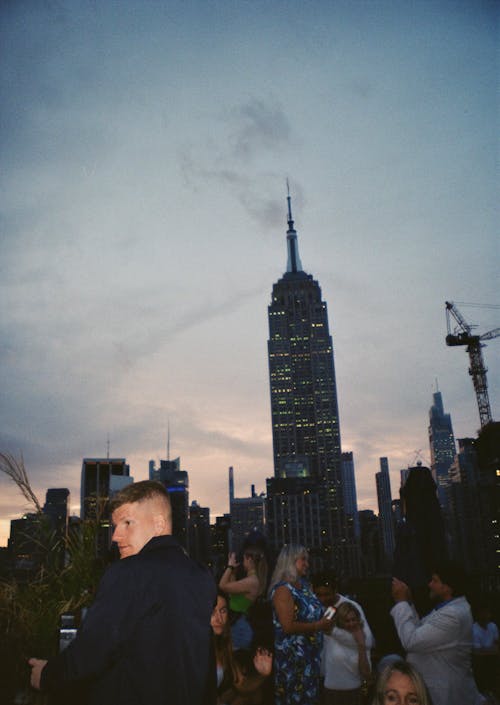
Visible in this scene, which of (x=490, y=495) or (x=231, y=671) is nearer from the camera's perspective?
(x=231, y=671)

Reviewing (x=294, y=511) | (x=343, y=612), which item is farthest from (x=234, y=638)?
(x=294, y=511)

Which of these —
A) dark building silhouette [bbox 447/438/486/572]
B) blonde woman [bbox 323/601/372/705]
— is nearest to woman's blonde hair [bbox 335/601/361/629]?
blonde woman [bbox 323/601/372/705]

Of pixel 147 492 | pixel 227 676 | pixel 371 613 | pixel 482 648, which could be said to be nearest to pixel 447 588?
pixel 227 676

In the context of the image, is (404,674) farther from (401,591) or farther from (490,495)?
(490,495)

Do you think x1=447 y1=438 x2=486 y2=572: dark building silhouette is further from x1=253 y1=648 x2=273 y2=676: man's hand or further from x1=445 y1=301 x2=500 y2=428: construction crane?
x1=253 y1=648 x2=273 y2=676: man's hand

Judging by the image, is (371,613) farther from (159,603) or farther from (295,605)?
(159,603)

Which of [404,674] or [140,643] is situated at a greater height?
[140,643]

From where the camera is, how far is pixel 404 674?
3076 millimetres

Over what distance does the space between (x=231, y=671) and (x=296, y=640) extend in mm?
745

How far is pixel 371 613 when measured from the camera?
1087cm

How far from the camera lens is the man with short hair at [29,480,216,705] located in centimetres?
221

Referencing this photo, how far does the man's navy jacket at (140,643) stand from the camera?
2.21 metres

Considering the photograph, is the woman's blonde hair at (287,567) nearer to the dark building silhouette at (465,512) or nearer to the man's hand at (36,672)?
the man's hand at (36,672)

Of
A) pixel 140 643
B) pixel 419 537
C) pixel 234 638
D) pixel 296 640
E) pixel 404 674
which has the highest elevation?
pixel 419 537
